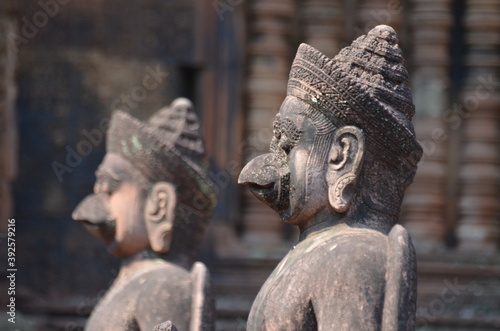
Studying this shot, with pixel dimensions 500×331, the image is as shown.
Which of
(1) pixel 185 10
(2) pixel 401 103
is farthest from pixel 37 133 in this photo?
(2) pixel 401 103

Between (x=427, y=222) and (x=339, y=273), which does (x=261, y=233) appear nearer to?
(x=427, y=222)

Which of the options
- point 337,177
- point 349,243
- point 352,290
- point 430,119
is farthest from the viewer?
point 430,119

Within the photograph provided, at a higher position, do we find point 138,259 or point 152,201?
point 152,201

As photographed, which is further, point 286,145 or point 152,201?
point 152,201

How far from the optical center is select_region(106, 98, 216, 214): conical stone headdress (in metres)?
6.71

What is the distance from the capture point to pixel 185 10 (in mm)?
10508

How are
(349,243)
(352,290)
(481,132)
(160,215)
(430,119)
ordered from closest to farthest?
(352,290), (349,243), (160,215), (430,119), (481,132)

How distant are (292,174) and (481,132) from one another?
5624 mm

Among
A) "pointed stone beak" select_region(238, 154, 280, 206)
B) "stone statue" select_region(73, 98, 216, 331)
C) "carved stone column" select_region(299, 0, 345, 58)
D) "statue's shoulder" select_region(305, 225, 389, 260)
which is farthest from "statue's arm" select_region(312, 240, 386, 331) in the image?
"carved stone column" select_region(299, 0, 345, 58)

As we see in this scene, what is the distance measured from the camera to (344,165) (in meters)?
4.99

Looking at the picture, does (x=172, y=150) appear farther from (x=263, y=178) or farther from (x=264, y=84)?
(x=264, y=84)

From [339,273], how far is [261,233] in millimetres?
5530

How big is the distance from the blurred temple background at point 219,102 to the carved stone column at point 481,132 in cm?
1

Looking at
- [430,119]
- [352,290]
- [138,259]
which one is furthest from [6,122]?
[352,290]
